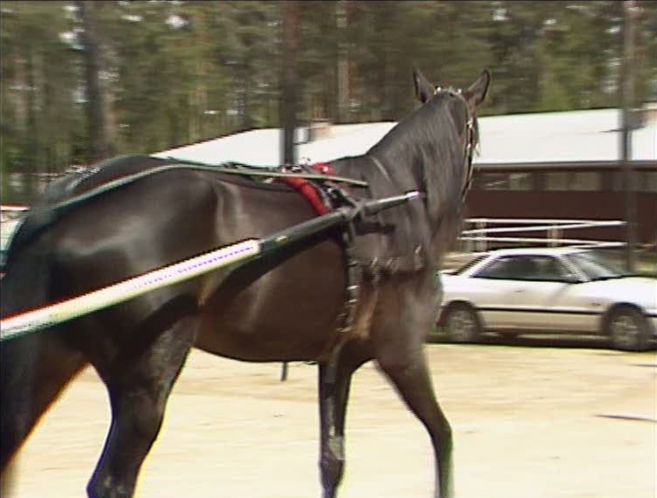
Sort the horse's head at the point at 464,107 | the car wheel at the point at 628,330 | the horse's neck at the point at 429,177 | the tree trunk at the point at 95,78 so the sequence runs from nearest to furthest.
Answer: the horse's neck at the point at 429,177 < the horse's head at the point at 464,107 < the car wheel at the point at 628,330 < the tree trunk at the point at 95,78

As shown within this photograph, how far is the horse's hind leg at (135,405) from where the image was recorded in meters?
4.50

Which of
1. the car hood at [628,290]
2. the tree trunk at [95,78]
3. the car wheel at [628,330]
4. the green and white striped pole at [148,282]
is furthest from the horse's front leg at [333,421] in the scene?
the tree trunk at [95,78]

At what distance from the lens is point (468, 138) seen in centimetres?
593

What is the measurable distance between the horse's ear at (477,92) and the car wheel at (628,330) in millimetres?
10577

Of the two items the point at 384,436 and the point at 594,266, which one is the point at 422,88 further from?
the point at 594,266

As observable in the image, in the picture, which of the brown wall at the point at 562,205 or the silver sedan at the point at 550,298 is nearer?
the silver sedan at the point at 550,298

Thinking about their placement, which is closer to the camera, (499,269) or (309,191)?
(309,191)

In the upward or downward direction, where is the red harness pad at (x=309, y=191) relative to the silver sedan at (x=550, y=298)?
upward

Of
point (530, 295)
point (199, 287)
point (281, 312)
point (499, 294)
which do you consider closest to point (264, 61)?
point (499, 294)

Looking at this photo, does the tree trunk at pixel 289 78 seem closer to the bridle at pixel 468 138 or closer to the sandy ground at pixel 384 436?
the sandy ground at pixel 384 436

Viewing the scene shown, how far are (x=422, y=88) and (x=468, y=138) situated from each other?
0.47m

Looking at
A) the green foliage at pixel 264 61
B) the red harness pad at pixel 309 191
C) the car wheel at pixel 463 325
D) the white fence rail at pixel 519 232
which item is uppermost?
the green foliage at pixel 264 61

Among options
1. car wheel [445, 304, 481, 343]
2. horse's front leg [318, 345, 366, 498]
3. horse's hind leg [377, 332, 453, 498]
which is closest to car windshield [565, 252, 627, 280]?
car wheel [445, 304, 481, 343]

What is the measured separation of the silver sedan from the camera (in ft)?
53.5
